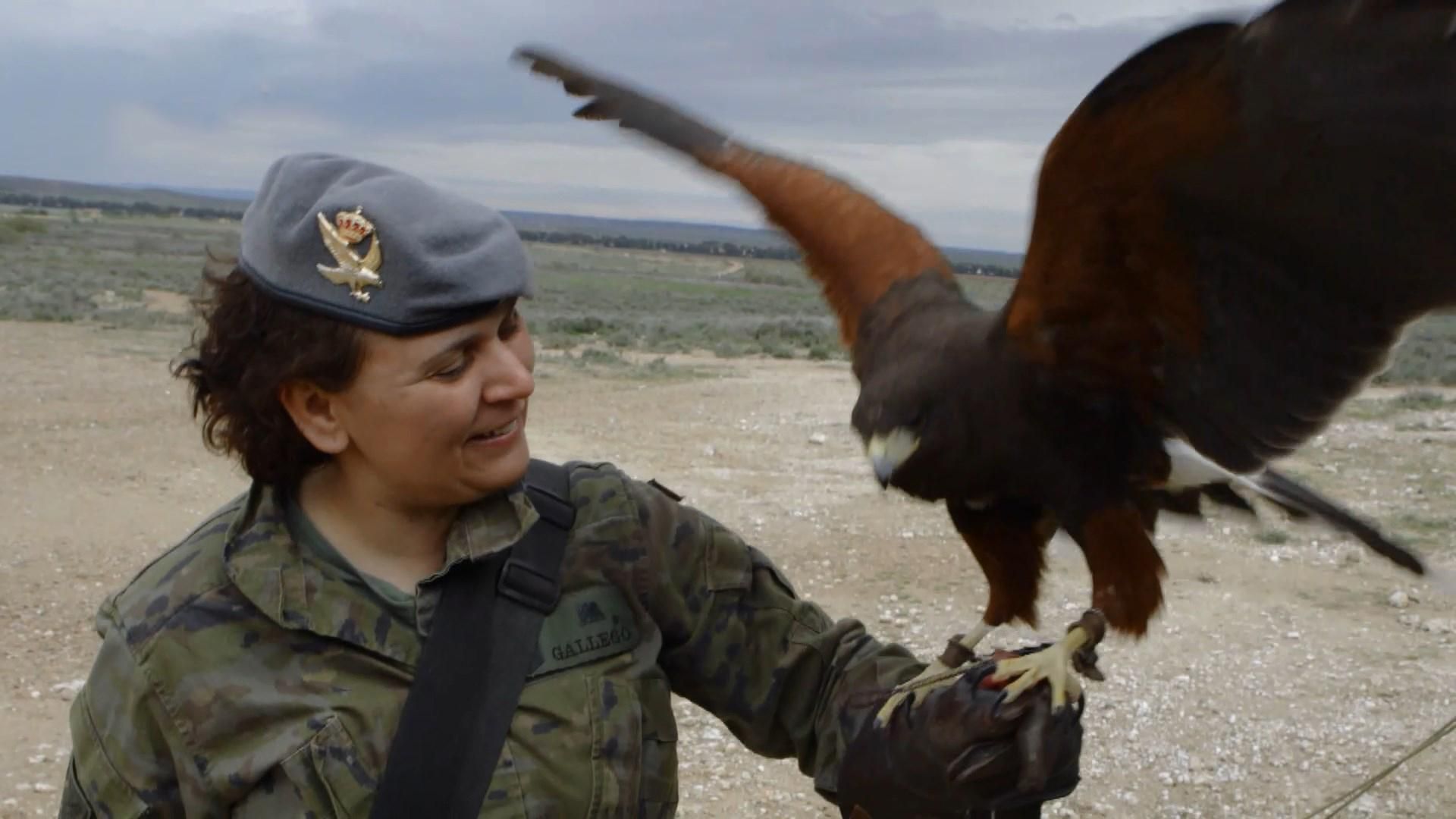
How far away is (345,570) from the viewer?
1854 millimetres

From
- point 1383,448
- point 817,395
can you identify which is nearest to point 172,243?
point 817,395

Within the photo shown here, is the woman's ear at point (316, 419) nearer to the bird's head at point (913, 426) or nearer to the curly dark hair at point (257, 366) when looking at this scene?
the curly dark hair at point (257, 366)

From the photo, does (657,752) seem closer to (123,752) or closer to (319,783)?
(319,783)

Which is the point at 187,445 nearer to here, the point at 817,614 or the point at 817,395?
the point at 817,395

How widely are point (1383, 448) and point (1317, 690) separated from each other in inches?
237

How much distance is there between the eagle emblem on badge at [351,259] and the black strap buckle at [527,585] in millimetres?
456

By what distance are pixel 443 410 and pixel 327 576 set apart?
0.32m

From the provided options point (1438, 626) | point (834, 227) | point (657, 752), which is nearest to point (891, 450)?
point (834, 227)

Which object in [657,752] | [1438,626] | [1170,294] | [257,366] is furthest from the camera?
[1438,626]

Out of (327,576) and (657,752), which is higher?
(327,576)

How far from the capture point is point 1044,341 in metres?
2.65

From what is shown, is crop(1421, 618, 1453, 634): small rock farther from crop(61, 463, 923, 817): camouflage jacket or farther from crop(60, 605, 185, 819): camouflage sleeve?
crop(60, 605, 185, 819): camouflage sleeve

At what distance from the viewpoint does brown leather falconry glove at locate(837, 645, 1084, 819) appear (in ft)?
6.52

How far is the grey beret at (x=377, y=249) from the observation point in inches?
67.5
